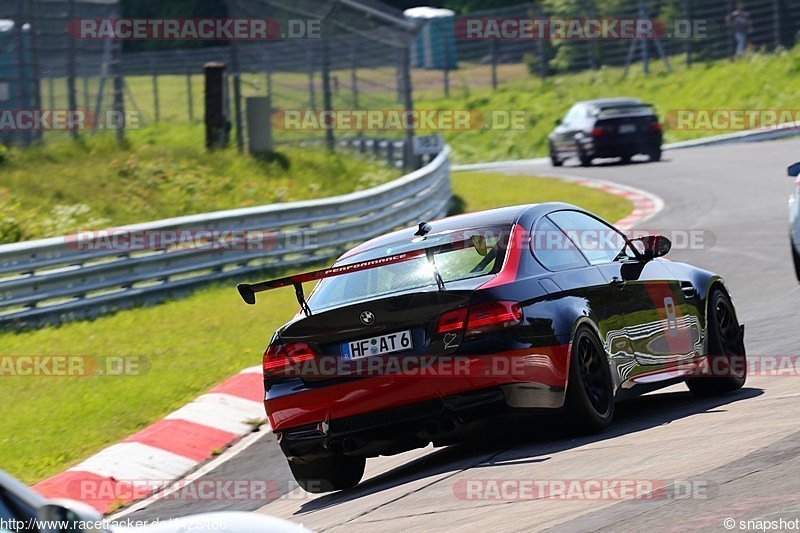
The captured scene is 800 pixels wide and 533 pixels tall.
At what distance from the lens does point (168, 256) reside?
16125mm

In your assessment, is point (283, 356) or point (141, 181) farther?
point (141, 181)

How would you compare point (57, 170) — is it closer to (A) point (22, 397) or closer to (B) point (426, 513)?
(A) point (22, 397)

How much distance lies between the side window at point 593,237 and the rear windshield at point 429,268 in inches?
23.9

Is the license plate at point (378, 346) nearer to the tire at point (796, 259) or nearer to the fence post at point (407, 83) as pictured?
the tire at point (796, 259)

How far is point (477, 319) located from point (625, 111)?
23.1 meters

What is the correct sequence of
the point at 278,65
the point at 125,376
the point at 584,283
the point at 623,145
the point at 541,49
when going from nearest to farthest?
the point at 584,283 < the point at 125,376 < the point at 278,65 < the point at 623,145 < the point at 541,49

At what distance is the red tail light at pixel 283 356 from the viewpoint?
7.60 meters

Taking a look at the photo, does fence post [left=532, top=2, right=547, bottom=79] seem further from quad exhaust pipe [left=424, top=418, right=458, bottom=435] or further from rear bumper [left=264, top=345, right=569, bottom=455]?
quad exhaust pipe [left=424, top=418, right=458, bottom=435]

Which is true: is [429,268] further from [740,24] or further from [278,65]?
[740,24]

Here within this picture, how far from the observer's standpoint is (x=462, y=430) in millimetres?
7348

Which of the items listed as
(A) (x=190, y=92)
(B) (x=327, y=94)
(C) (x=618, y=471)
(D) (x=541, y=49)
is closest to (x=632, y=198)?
(B) (x=327, y=94)

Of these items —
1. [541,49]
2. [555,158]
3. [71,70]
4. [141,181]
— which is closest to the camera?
[141,181]

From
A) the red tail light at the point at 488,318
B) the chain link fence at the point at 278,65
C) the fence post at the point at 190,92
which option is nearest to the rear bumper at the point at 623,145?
the chain link fence at the point at 278,65

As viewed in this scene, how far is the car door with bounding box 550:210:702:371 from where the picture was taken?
8.45 m
